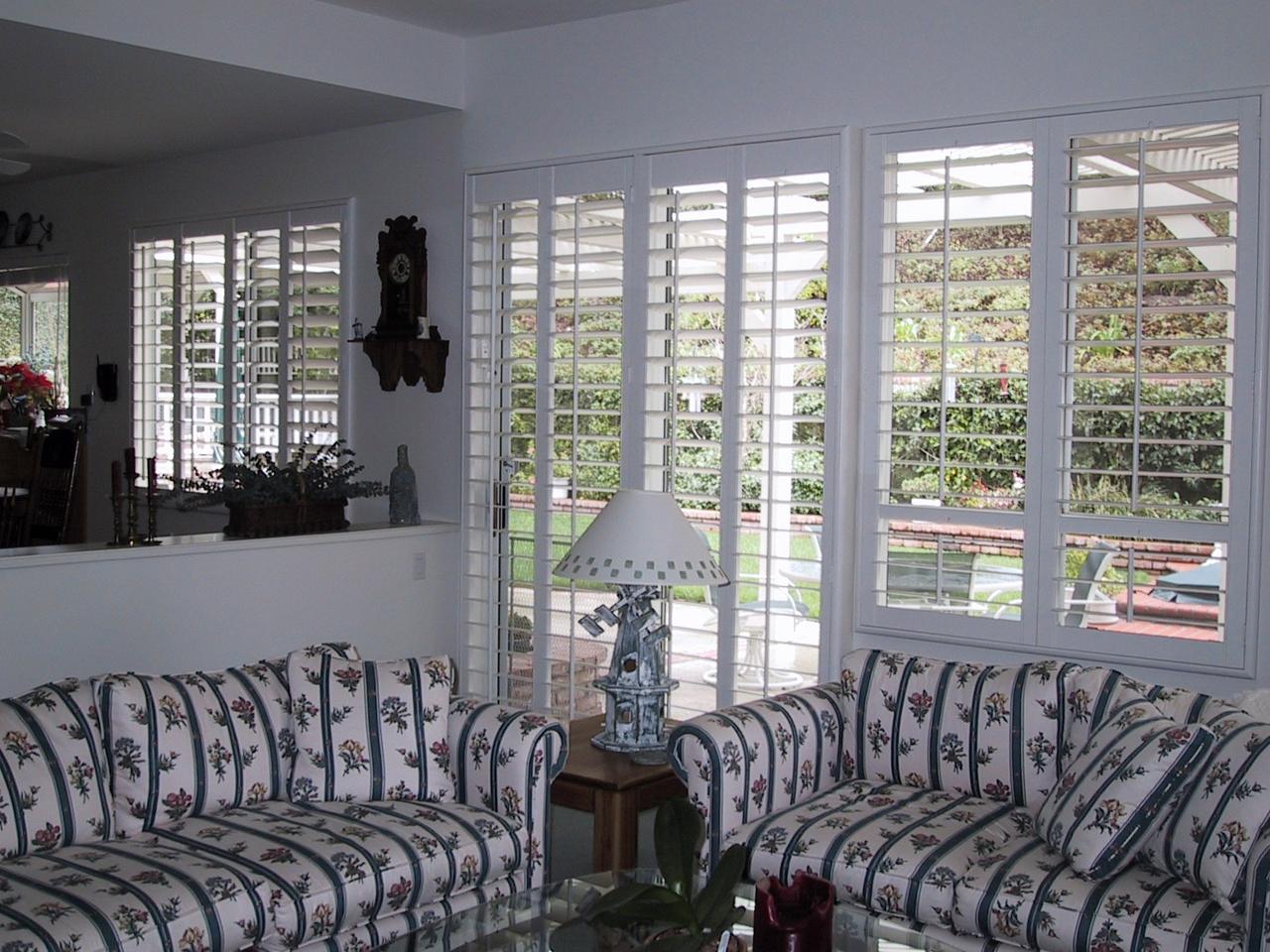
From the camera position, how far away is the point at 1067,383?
3.97 m

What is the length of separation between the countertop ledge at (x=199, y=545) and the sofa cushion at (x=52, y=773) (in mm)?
1097

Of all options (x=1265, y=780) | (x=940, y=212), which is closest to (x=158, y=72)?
(x=940, y=212)

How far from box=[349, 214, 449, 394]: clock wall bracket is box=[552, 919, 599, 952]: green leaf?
10.9 feet

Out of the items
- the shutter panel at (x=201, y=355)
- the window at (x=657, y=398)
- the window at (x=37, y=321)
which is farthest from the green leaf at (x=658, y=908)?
the window at (x=37, y=321)

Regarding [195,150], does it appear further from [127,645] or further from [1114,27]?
[1114,27]

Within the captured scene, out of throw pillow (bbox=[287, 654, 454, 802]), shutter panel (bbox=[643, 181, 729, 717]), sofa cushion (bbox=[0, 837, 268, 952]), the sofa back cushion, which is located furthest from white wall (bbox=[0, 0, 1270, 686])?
sofa cushion (bbox=[0, 837, 268, 952])

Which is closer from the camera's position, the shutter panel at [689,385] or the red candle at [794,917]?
the red candle at [794,917]

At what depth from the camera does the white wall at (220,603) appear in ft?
13.2

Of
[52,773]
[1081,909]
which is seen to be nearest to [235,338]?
[52,773]

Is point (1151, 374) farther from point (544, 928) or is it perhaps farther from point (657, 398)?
point (544, 928)

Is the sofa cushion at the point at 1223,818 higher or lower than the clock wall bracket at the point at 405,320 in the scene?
lower

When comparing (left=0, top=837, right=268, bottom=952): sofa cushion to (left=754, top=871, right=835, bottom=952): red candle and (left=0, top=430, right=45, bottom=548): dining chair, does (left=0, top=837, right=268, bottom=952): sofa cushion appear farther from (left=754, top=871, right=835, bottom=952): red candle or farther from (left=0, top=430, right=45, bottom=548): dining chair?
(left=0, top=430, right=45, bottom=548): dining chair

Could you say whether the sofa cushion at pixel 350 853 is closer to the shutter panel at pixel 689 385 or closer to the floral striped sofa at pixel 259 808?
the floral striped sofa at pixel 259 808

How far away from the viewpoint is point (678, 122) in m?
4.80
